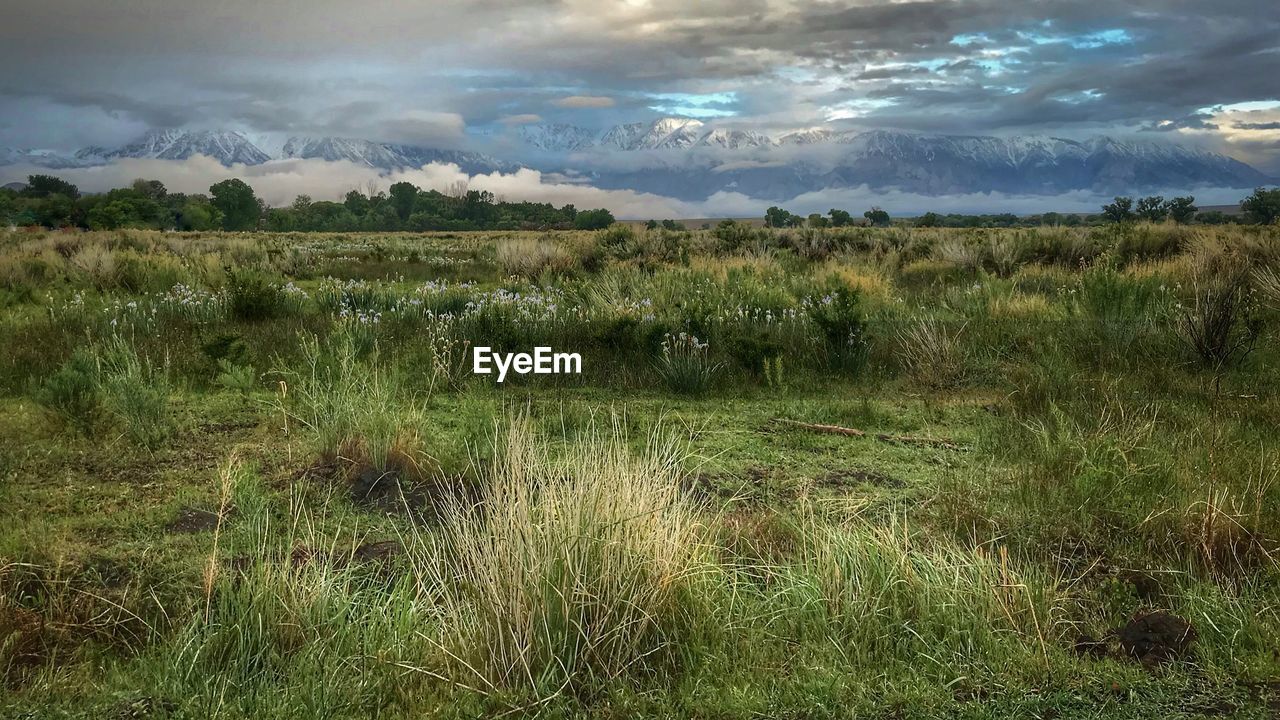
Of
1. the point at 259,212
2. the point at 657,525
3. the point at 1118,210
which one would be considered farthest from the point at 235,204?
the point at 657,525

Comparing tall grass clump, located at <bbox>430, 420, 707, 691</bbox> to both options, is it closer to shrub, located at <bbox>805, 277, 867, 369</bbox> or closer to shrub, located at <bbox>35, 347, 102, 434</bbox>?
shrub, located at <bbox>35, 347, 102, 434</bbox>

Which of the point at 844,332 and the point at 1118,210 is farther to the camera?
the point at 1118,210

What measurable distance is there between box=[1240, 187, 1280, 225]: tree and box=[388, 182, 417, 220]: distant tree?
348 ft

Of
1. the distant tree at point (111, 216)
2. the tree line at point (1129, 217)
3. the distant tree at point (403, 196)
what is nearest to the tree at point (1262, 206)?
the tree line at point (1129, 217)

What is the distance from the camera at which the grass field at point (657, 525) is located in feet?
10.7

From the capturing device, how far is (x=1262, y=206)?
38094 millimetres

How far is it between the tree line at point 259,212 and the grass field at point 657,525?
67934 millimetres

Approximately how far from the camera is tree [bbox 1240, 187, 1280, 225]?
36.9 metres

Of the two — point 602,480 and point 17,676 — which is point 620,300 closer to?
point 602,480

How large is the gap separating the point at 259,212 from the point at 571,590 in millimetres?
134525

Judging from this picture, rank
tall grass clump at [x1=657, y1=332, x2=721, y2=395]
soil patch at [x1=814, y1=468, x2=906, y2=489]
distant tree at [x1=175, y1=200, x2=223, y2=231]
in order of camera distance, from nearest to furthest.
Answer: soil patch at [x1=814, y1=468, x2=906, y2=489], tall grass clump at [x1=657, y1=332, x2=721, y2=395], distant tree at [x1=175, y1=200, x2=223, y2=231]

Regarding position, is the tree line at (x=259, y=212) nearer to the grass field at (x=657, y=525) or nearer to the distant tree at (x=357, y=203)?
the distant tree at (x=357, y=203)

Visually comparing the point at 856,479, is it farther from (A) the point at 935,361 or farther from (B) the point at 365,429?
(A) the point at 935,361

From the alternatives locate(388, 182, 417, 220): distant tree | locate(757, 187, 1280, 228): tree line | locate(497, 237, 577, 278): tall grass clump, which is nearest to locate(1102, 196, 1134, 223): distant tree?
locate(757, 187, 1280, 228): tree line
